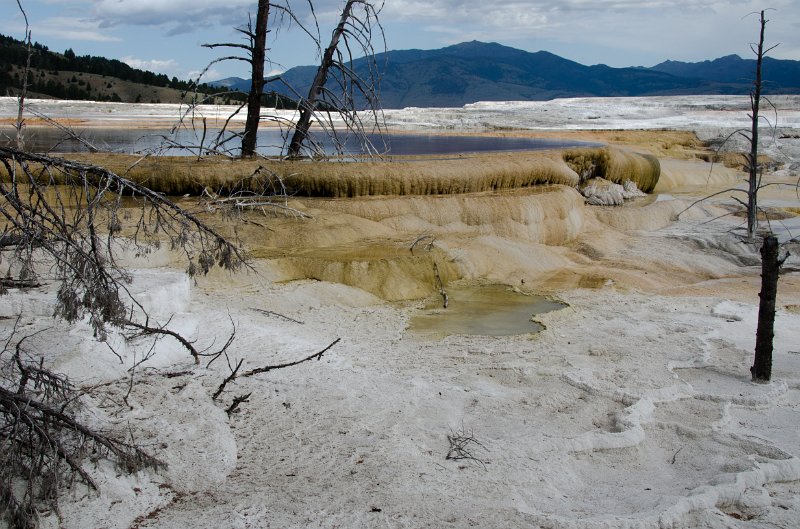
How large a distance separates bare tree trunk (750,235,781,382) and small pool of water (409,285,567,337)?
209 centimetres

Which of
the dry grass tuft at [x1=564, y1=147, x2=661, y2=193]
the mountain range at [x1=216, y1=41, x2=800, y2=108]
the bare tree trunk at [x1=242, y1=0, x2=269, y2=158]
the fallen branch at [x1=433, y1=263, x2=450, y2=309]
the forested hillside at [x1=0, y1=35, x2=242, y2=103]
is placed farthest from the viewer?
the mountain range at [x1=216, y1=41, x2=800, y2=108]

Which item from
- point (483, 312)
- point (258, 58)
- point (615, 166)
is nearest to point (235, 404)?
point (483, 312)

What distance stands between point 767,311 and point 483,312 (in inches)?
113

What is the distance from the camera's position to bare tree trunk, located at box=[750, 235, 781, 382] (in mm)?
6277

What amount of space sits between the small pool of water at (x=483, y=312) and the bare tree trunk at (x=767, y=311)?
6.86 feet

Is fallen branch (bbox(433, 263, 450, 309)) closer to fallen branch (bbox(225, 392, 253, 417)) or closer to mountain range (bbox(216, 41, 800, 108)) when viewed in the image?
fallen branch (bbox(225, 392, 253, 417))

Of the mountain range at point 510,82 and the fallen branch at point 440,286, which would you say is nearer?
the fallen branch at point 440,286

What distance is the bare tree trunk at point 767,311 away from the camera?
6.28 meters

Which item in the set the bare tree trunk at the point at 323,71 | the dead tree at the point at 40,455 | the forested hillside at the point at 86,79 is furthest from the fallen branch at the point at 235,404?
the forested hillside at the point at 86,79

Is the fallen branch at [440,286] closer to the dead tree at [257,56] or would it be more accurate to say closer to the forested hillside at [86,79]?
the dead tree at [257,56]

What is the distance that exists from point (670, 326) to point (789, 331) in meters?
1.27

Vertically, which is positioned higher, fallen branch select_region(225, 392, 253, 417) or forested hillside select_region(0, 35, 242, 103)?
forested hillside select_region(0, 35, 242, 103)

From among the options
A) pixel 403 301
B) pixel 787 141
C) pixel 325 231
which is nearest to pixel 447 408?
pixel 403 301

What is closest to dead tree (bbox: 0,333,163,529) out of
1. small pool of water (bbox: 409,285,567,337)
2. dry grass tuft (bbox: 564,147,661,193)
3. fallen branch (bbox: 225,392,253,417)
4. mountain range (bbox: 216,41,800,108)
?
fallen branch (bbox: 225,392,253,417)
